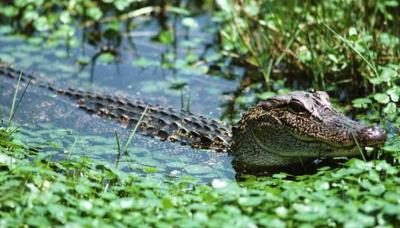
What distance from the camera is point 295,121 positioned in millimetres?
6266

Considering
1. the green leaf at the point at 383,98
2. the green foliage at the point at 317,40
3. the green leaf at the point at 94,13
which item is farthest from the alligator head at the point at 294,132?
the green leaf at the point at 94,13

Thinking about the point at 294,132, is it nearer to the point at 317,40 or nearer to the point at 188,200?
the point at 188,200

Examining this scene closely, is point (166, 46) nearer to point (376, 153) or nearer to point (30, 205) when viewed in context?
point (376, 153)

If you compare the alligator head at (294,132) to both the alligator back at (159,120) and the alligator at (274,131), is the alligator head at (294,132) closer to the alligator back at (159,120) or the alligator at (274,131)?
the alligator at (274,131)

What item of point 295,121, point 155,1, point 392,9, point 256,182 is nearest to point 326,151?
point 295,121

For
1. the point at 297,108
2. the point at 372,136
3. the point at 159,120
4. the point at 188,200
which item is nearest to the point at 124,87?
the point at 159,120

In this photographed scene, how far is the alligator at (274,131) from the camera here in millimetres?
5980

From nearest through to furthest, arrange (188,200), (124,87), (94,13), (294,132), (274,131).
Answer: (188,200), (294,132), (274,131), (124,87), (94,13)

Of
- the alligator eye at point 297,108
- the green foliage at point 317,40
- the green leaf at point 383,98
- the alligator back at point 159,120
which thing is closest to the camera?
the alligator eye at point 297,108

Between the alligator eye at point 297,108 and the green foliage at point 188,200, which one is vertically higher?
the alligator eye at point 297,108

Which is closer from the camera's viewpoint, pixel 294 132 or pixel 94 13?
pixel 294 132

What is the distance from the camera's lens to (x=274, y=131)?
21.0 ft

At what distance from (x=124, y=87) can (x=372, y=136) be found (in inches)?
144

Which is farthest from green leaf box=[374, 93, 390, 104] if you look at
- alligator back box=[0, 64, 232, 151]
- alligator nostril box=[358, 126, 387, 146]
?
alligator back box=[0, 64, 232, 151]
